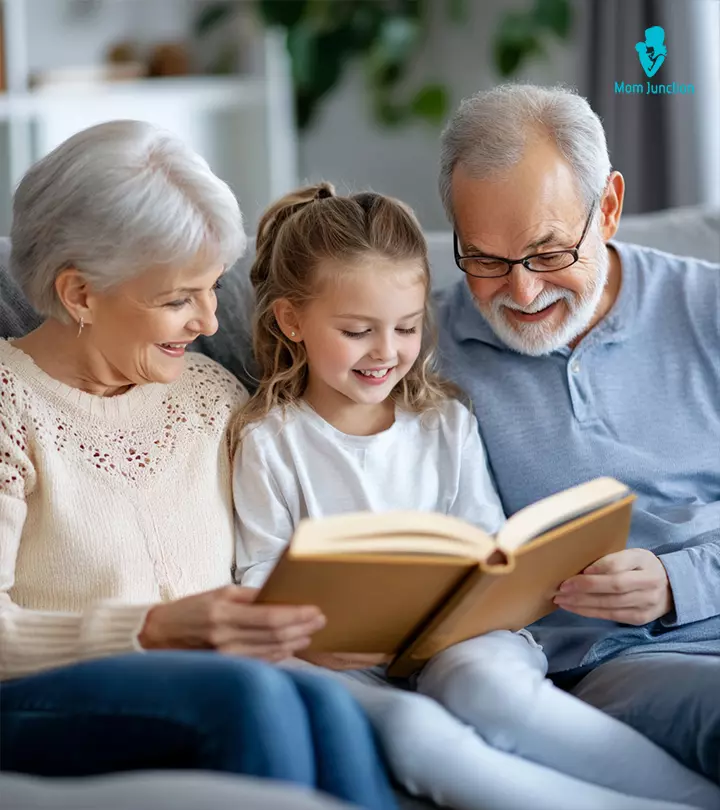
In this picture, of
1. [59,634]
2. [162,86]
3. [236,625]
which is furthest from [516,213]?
[162,86]

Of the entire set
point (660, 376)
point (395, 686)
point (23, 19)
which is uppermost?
point (23, 19)

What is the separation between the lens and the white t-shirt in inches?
70.2

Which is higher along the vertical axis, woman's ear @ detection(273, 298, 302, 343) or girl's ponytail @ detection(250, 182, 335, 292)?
girl's ponytail @ detection(250, 182, 335, 292)

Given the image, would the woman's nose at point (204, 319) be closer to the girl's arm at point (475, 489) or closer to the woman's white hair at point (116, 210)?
the woman's white hair at point (116, 210)

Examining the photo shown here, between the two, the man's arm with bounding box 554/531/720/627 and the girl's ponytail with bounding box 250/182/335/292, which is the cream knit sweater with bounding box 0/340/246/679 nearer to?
the girl's ponytail with bounding box 250/182/335/292

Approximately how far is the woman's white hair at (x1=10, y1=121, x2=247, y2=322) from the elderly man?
1.46 feet

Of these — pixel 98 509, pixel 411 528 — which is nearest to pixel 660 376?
pixel 411 528

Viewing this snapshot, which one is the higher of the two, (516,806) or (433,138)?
(433,138)

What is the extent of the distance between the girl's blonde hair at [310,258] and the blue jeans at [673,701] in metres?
0.52

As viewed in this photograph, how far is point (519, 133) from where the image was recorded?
184cm

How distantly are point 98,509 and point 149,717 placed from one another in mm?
435

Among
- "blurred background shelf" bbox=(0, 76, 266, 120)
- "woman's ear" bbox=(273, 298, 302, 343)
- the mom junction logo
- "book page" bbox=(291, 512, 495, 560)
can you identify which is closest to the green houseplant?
"blurred background shelf" bbox=(0, 76, 266, 120)

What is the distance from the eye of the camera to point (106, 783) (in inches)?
43.0

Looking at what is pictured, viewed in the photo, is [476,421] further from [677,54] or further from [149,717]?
[677,54]
